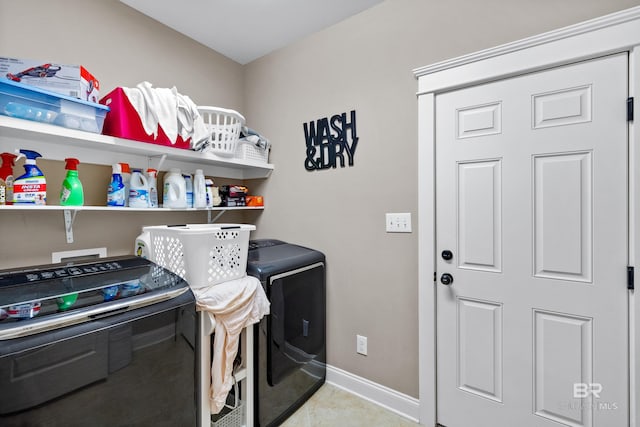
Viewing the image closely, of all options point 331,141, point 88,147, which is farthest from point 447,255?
point 88,147

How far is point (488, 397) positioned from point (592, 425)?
15.9 inches

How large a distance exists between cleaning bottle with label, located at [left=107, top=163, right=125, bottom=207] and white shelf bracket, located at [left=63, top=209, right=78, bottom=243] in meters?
0.17

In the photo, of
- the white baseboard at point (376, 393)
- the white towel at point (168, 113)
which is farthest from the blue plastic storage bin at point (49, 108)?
the white baseboard at point (376, 393)

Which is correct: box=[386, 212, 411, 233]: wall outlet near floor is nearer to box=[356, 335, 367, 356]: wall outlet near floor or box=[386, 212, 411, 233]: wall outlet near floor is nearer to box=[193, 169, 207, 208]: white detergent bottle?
box=[356, 335, 367, 356]: wall outlet near floor

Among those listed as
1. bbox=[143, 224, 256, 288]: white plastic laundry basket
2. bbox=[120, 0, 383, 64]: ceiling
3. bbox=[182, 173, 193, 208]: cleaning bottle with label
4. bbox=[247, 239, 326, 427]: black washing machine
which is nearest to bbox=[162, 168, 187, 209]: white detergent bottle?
bbox=[182, 173, 193, 208]: cleaning bottle with label

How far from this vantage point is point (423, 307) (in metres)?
1.68

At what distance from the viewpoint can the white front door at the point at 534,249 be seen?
49.6 inches

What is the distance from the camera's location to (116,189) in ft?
5.38

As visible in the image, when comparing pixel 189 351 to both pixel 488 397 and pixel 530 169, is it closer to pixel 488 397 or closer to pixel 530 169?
pixel 488 397

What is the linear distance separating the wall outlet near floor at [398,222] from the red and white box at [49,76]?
5.61ft

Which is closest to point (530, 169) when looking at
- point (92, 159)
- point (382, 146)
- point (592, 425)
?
point (382, 146)

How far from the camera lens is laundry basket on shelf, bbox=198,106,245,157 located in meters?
1.93

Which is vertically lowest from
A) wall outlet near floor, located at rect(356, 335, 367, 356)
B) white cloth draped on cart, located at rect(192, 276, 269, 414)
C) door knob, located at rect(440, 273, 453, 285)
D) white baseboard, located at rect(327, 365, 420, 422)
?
white baseboard, located at rect(327, 365, 420, 422)

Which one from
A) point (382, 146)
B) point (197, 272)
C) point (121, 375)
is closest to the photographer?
point (121, 375)
